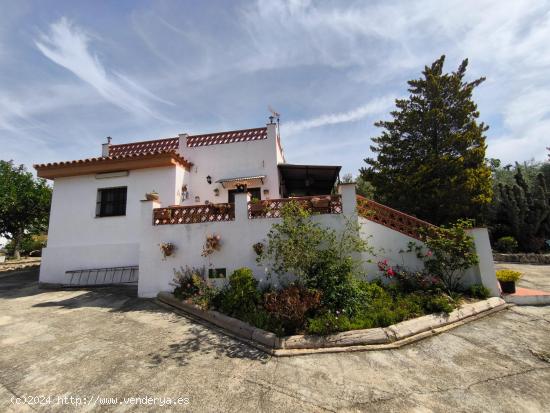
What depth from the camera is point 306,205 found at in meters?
7.85

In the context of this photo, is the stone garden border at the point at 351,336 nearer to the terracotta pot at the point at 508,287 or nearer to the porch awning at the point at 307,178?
the terracotta pot at the point at 508,287

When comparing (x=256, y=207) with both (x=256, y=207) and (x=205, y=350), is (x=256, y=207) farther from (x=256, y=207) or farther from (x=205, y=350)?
(x=205, y=350)

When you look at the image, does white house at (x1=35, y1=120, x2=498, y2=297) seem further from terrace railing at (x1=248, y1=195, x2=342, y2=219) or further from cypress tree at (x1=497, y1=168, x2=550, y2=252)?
cypress tree at (x1=497, y1=168, x2=550, y2=252)

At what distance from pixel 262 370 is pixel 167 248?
497 cm

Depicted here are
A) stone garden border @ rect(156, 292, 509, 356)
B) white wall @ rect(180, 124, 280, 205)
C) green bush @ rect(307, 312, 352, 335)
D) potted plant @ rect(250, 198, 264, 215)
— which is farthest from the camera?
white wall @ rect(180, 124, 280, 205)

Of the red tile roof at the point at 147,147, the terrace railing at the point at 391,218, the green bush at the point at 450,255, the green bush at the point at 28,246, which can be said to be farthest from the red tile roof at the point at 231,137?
the green bush at the point at 28,246

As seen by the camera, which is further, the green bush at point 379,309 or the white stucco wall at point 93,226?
the white stucco wall at point 93,226

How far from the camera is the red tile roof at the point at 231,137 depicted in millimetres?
12695

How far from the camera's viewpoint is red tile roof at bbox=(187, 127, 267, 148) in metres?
12.7

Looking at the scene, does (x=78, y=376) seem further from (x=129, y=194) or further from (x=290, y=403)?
(x=129, y=194)

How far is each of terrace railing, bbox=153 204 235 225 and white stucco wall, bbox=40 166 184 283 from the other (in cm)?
232

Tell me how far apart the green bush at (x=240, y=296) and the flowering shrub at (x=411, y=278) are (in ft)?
11.7

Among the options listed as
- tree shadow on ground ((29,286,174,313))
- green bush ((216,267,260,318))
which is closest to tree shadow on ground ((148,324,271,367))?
green bush ((216,267,260,318))

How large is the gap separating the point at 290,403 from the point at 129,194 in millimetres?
9881
